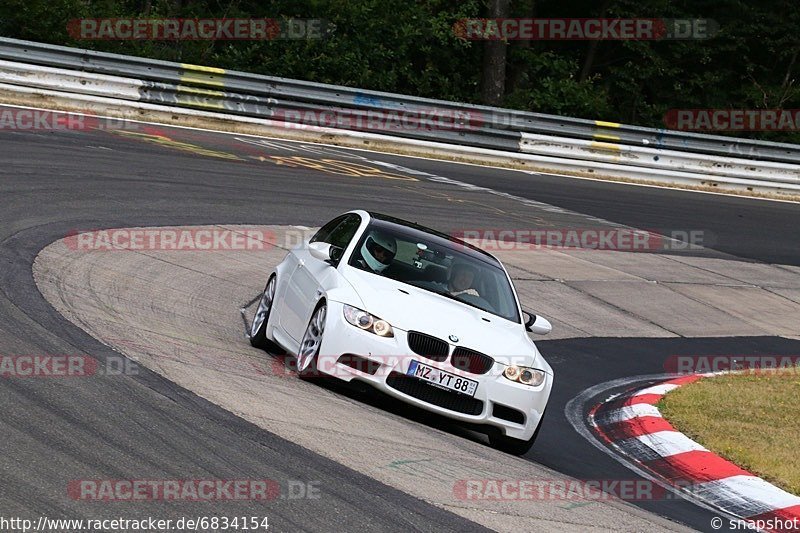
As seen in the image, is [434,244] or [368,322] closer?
[368,322]

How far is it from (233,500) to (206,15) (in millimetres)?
26911

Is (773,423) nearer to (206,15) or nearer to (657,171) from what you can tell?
(657,171)

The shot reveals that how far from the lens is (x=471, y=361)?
8836 millimetres

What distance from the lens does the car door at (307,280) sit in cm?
966

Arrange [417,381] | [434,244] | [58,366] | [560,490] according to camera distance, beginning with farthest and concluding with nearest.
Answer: [434,244]
[417,381]
[58,366]
[560,490]

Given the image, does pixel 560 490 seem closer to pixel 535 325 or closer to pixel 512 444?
pixel 512 444

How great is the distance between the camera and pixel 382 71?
3045 centimetres

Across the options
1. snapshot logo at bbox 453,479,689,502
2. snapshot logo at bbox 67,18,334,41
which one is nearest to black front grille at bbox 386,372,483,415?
snapshot logo at bbox 453,479,689,502

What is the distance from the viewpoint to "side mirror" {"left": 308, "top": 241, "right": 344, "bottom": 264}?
993 centimetres

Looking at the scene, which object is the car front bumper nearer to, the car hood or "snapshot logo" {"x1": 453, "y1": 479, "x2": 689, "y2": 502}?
the car hood

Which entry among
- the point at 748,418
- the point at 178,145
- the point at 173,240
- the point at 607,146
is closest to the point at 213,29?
the point at 178,145

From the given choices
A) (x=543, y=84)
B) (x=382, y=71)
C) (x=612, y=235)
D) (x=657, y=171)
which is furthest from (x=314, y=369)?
(x=543, y=84)

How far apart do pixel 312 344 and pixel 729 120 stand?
92.5 feet

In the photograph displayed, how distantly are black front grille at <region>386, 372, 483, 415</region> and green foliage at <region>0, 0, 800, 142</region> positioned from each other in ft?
66.8
